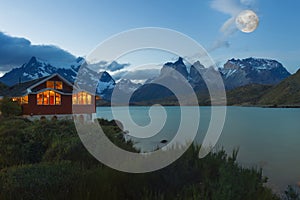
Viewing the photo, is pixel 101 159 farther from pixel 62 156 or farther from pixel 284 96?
pixel 284 96

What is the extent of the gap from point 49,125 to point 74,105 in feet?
64.8

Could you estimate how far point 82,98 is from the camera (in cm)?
4025

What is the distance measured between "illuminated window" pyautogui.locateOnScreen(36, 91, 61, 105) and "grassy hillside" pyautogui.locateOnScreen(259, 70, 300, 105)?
14769 cm

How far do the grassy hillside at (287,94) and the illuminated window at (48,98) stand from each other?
147693 mm

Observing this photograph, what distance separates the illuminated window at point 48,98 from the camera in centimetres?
3611

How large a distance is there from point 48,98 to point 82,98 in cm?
502

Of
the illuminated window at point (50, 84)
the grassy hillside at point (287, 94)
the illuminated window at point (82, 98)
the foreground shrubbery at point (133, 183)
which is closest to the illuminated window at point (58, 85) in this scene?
the illuminated window at point (50, 84)

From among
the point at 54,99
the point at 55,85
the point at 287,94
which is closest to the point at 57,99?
the point at 54,99

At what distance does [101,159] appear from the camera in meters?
11.0

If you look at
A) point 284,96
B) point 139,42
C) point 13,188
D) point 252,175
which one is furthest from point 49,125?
point 284,96

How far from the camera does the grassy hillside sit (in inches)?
6329

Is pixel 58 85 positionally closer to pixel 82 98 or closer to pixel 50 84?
pixel 50 84

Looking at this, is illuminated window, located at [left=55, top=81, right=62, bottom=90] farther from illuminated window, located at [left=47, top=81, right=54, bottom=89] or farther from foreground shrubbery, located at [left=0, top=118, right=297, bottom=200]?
foreground shrubbery, located at [left=0, top=118, right=297, bottom=200]

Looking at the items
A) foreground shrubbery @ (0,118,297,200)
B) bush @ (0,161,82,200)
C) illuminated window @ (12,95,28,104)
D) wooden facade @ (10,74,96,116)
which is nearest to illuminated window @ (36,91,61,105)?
wooden facade @ (10,74,96,116)
